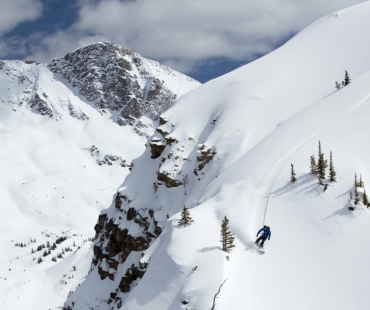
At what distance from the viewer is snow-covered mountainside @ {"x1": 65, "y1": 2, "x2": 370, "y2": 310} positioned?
14.4 m

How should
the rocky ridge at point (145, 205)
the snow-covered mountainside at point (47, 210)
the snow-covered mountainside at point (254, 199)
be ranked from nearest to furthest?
the snow-covered mountainside at point (254, 199), the rocky ridge at point (145, 205), the snow-covered mountainside at point (47, 210)

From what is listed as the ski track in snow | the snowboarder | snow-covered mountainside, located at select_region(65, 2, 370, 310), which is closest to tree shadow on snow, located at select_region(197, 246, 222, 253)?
snow-covered mountainside, located at select_region(65, 2, 370, 310)

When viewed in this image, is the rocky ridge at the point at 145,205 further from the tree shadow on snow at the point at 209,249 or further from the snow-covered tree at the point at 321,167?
the tree shadow on snow at the point at 209,249

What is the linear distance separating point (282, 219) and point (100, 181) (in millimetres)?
161273

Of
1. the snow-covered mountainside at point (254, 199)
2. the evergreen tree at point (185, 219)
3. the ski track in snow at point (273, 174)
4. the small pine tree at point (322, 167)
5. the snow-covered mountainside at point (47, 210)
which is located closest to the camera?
the snow-covered mountainside at point (254, 199)

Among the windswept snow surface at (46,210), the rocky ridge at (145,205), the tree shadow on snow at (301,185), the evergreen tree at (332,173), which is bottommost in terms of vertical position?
the windswept snow surface at (46,210)

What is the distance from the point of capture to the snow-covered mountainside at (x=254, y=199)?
47.2 feet

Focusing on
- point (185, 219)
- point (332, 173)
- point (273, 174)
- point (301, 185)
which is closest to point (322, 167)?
point (332, 173)

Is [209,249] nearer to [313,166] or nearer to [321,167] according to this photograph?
[321,167]

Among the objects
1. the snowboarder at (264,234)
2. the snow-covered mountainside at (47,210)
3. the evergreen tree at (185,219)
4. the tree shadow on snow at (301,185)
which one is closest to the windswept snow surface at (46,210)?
the snow-covered mountainside at (47,210)

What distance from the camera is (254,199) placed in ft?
63.3

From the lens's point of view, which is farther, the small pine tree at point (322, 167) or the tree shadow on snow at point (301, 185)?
the tree shadow on snow at point (301, 185)

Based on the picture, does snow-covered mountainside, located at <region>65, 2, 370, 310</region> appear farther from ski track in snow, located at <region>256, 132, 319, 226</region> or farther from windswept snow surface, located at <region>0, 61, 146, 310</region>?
windswept snow surface, located at <region>0, 61, 146, 310</region>

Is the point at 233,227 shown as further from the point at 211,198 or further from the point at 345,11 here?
the point at 345,11
